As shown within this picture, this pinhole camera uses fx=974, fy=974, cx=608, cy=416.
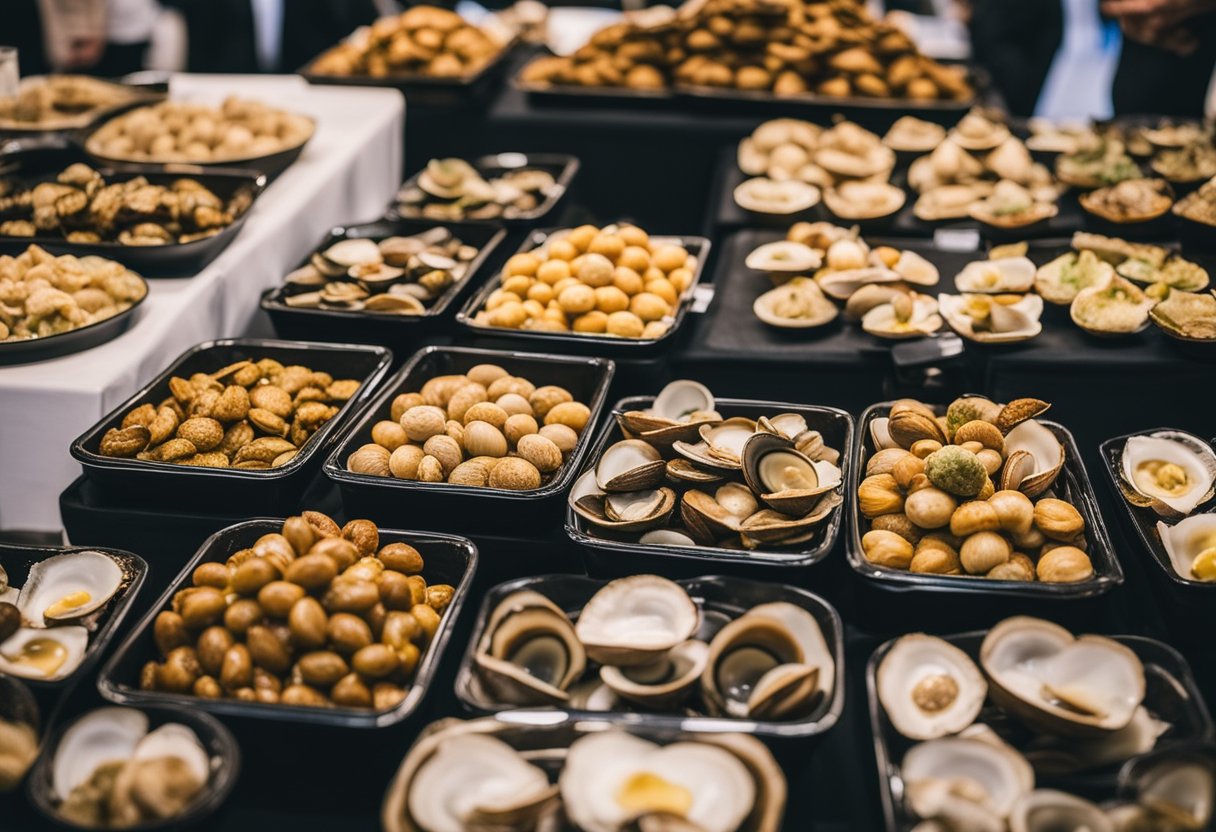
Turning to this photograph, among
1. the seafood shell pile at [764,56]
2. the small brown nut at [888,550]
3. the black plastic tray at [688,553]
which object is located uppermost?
the seafood shell pile at [764,56]

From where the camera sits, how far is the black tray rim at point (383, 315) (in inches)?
75.4

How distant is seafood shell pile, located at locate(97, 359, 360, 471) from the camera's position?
4.87ft

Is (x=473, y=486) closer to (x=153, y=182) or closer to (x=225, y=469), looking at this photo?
(x=225, y=469)

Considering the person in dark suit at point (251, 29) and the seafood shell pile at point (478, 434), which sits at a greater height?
the seafood shell pile at point (478, 434)

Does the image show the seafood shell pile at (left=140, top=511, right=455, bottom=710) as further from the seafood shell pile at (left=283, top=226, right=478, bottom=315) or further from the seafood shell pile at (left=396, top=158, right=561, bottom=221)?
the seafood shell pile at (left=396, top=158, right=561, bottom=221)

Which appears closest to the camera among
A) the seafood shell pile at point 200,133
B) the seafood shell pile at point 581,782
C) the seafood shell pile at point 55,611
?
the seafood shell pile at point 581,782

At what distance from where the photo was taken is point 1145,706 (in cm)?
111

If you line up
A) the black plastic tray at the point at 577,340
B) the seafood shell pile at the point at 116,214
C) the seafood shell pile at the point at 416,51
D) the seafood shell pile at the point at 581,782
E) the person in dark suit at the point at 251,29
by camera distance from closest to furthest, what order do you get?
the seafood shell pile at the point at 581,782 → the black plastic tray at the point at 577,340 → the seafood shell pile at the point at 116,214 → the seafood shell pile at the point at 416,51 → the person in dark suit at the point at 251,29

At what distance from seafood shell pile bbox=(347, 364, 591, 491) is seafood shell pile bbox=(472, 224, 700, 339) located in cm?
25

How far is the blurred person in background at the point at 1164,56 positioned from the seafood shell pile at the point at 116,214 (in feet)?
8.56

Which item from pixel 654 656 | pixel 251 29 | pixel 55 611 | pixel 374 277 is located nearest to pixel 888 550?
pixel 654 656

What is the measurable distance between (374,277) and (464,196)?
1.79 feet

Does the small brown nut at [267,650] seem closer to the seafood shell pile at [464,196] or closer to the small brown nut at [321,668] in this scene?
the small brown nut at [321,668]

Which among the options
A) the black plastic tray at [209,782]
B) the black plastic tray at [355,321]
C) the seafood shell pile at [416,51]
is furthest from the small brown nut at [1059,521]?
the seafood shell pile at [416,51]
